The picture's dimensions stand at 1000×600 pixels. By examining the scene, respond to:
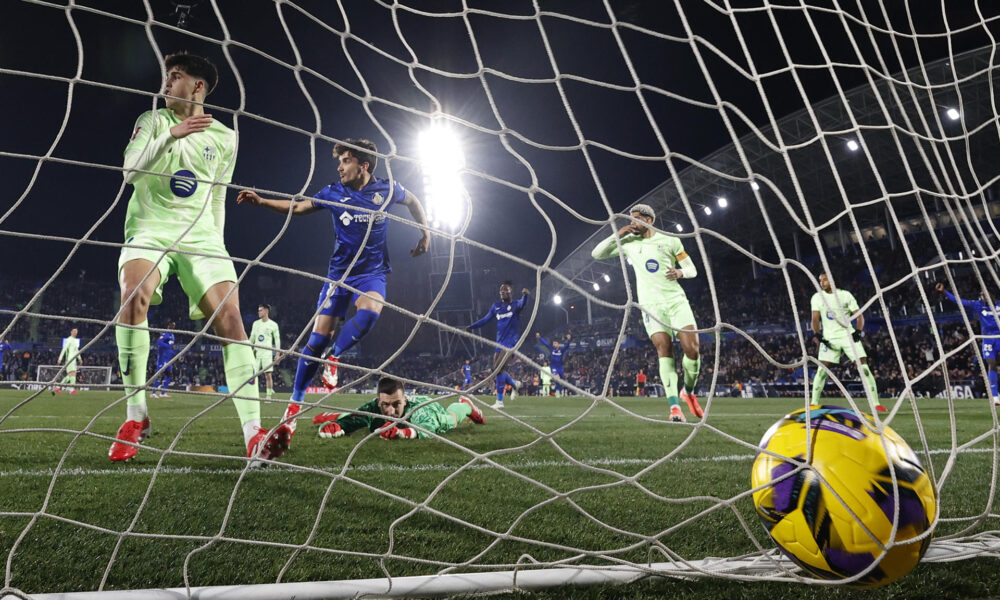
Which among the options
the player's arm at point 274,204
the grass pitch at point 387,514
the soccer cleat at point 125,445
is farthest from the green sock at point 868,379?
the soccer cleat at point 125,445

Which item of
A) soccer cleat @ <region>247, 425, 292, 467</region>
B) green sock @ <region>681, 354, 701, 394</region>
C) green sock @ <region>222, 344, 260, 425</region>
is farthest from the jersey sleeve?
green sock @ <region>681, 354, 701, 394</region>

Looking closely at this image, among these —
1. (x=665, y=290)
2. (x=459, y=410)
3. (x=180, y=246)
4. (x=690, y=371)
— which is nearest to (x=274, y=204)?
(x=180, y=246)

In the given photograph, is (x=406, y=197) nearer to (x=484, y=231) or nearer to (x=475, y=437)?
(x=475, y=437)

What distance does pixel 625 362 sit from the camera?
70.7 ft

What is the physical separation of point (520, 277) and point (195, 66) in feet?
101

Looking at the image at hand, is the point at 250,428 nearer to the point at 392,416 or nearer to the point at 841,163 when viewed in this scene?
the point at 392,416

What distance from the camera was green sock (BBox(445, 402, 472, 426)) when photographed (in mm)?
4216

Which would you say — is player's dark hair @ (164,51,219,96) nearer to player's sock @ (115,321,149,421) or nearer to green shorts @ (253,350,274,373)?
player's sock @ (115,321,149,421)

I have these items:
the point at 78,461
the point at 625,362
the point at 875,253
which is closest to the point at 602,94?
the point at 625,362

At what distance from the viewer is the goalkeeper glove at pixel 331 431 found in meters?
3.42

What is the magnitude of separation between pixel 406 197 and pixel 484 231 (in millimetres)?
26390

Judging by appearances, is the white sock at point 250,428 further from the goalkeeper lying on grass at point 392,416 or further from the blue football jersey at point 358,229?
the blue football jersey at point 358,229

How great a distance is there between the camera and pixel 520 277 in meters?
33.0

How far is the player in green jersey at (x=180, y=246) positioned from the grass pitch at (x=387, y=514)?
0.84ft
